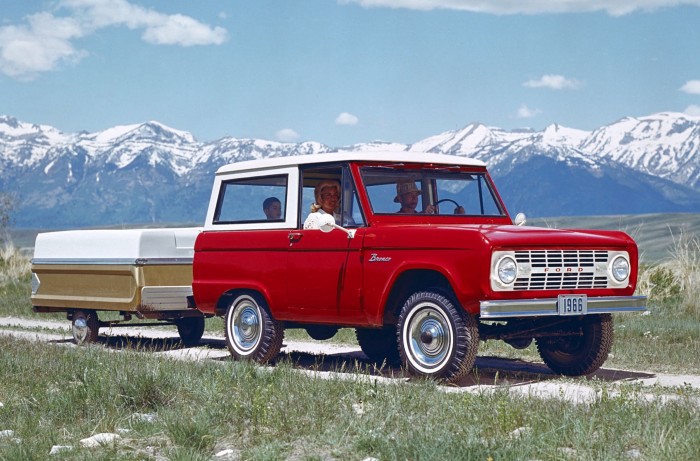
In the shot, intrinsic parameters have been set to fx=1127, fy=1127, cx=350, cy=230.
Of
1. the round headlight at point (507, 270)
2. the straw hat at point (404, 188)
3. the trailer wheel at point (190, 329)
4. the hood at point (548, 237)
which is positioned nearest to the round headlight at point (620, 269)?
the hood at point (548, 237)

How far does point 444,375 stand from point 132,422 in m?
3.16

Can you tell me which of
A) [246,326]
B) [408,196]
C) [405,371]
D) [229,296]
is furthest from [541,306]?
[229,296]

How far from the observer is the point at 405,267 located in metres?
10.2

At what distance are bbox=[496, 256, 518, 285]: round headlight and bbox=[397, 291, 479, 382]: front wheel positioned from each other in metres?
0.47

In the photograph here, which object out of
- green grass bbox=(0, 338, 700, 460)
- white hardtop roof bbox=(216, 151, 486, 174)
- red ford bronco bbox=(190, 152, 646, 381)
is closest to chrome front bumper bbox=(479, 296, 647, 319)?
red ford bronco bbox=(190, 152, 646, 381)

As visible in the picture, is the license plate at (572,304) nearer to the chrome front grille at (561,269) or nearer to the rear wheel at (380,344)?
the chrome front grille at (561,269)

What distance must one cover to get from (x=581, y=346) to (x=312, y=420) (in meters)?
4.49

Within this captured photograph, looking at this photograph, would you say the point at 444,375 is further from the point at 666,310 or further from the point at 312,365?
the point at 666,310

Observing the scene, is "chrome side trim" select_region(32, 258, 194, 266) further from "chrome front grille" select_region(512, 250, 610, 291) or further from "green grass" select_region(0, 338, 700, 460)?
"chrome front grille" select_region(512, 250, 610, 291)

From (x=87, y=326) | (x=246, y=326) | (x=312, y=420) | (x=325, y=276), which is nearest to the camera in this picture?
(x=312, y=420)

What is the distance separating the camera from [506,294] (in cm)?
968

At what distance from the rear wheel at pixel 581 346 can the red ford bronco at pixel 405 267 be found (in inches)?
0.5

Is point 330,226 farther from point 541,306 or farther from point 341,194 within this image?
point 541,306

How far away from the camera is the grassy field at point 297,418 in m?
6.59
